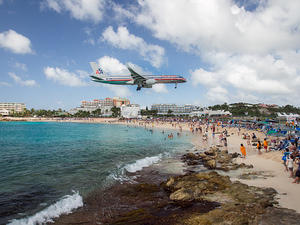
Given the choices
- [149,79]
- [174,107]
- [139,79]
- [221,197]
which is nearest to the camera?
[221,197]

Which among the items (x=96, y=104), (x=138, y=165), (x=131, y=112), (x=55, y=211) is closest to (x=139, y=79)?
(x=138, y=165)

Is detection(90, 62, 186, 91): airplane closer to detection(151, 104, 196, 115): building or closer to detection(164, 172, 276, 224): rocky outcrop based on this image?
detection(164, 172, 276, 224): rocky outcrop

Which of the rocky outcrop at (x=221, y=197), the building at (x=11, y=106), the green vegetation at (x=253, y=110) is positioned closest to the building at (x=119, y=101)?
the building at (x=11, y=106)

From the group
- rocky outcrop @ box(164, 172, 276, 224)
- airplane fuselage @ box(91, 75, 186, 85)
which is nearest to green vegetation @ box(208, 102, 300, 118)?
airplane fuselage @ box(91, 75, 186, 85)

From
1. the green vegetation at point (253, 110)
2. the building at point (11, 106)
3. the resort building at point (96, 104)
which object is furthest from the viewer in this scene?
the resort building at point (96, 104)

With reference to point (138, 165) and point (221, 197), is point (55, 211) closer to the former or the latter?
point (221, 197)

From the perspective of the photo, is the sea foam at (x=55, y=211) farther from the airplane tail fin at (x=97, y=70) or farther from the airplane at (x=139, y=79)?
the airplane tail fin at (x=97, y=70)

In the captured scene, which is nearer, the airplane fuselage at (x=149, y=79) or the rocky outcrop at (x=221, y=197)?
the rocky outcrop at (x=221, y=197)

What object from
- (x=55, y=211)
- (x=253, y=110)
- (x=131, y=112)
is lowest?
(x=55, y=211)
